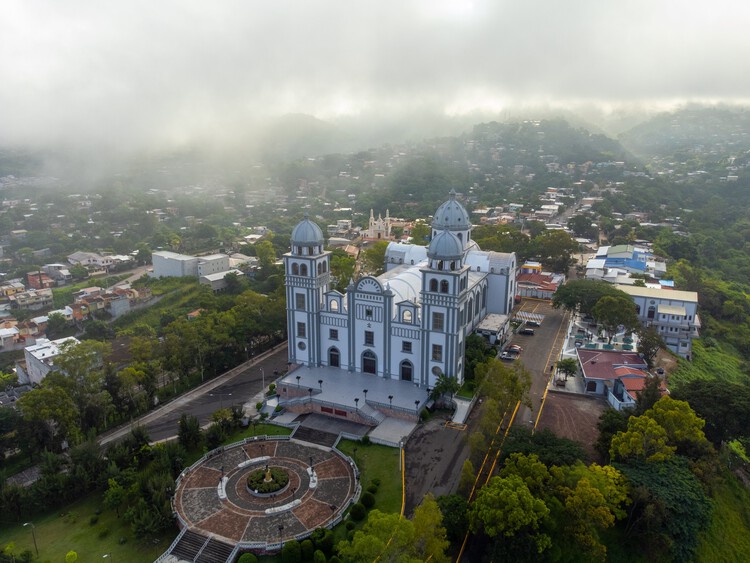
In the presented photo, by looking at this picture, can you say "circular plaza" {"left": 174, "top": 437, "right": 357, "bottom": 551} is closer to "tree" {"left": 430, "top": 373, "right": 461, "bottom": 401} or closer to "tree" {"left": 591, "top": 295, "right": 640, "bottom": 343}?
"tree" {"left": 430, "top": 373, "right": 461, "bottom": 401}

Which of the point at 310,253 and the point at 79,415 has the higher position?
the point at 310,253

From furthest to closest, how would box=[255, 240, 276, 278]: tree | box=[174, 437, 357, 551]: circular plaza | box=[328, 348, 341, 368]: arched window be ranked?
box=[255, 240, 276, 278]: tree < box=[328, 348, 341, 368]: arched window < box=[174, 437, 357, 551]: circular plaza

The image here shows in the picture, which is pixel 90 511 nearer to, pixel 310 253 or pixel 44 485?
pixel 44 485

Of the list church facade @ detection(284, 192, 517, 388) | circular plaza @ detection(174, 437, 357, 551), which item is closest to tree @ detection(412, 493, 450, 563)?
circular plaza @ detection(174, 437, 357, 551)

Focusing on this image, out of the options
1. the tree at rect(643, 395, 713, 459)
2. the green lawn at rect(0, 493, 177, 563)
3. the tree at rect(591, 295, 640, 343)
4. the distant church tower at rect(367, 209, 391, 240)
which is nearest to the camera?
the green lawn at rect(0, 493, 177, 563)

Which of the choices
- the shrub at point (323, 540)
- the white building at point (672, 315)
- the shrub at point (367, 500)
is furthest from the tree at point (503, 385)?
the white building at point (672, 315)

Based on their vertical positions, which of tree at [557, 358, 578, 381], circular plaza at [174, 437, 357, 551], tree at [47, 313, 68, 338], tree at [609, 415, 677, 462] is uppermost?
tree at [609, 415, 677, 462]

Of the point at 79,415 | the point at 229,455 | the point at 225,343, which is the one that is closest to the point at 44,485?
the point at 79,415
